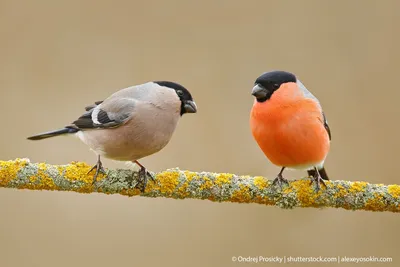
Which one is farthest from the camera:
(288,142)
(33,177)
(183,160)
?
(183,160)

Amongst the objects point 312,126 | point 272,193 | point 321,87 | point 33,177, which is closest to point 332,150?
point 321,87

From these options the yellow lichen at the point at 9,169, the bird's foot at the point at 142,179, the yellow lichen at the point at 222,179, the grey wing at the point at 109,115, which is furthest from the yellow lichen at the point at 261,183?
the yellow lichen at the point at 9,169

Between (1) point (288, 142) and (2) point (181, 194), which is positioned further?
(1) point (288, 142)

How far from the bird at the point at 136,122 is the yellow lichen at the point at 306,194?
0.62m

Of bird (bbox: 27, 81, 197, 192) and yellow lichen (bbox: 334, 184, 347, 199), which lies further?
bird (bbox: 27, 81, 197, 192)

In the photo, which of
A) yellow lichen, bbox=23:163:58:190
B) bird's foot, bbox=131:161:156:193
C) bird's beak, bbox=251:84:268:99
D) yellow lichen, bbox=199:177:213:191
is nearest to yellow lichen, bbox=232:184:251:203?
yellow lichen, bbox=199:177:213:191

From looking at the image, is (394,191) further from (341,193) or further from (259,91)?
(259,91)

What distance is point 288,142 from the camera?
2.98 m

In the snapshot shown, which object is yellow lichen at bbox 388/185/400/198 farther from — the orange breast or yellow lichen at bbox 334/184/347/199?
the orange breast

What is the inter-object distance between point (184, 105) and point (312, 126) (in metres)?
0.61

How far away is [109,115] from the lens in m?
3.15

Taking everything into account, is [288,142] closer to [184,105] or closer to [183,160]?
[184,105]

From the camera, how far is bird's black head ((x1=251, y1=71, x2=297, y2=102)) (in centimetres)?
298

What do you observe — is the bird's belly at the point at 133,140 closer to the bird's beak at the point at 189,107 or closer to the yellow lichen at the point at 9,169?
the bird's beak at the point at 189,107
